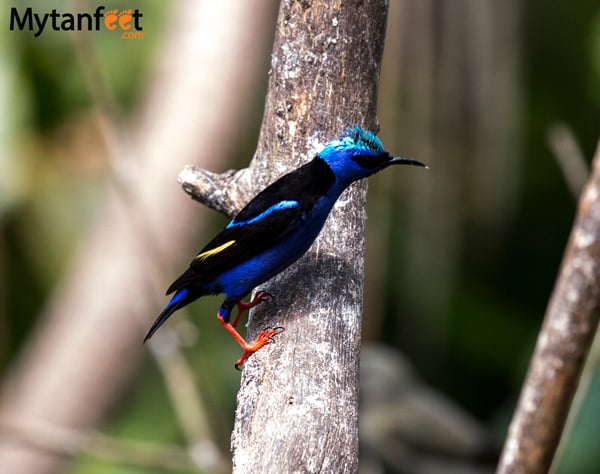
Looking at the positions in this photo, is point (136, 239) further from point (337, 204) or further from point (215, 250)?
point (337, 204)

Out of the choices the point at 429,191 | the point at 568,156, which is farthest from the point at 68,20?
the point at 568,156

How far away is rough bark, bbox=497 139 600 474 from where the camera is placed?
8.34 ft

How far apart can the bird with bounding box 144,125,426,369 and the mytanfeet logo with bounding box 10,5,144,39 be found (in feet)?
6.99

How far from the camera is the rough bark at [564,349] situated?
2.54 meters

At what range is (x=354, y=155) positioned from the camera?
273cm

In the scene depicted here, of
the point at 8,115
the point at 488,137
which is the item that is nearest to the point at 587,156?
the point at 488,137

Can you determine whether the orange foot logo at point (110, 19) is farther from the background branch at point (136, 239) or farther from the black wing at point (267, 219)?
the black wing at point (267, 219)

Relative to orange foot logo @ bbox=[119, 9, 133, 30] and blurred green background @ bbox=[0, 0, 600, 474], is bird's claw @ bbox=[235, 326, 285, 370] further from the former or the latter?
orange foot logo @ bbox=[119, 9, 133, 30]

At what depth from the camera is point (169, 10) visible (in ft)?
18.9

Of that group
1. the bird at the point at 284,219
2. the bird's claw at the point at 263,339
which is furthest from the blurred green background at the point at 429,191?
the bird's claw at the point at 263,339

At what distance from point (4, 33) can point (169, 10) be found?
1.29 meters

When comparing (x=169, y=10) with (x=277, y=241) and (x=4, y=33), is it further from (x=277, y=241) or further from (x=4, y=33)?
(x=277, y=241)

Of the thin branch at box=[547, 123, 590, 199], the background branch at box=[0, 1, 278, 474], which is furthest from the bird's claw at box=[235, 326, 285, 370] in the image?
the background branch at box=[0, 1, 278, 474]

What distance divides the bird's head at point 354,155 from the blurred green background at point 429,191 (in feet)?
4.01
